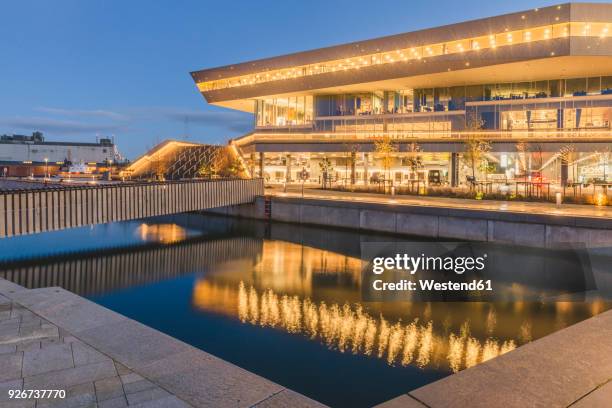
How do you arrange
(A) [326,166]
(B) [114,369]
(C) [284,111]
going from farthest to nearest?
(C) [284,111]
(A) [326,166]
(B) [114,369]

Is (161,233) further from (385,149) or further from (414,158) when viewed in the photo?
(414,158)

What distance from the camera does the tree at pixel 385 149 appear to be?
148 ft

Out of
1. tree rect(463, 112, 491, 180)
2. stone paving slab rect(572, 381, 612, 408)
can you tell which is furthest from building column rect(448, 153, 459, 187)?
stone paving slab rect(572, 381, 612, 408)

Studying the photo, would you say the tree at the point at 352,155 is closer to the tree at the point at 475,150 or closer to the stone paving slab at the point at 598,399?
the tree at the point at 475,150

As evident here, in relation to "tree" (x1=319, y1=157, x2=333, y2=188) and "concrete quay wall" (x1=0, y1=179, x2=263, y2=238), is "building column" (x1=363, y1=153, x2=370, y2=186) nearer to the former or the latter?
"tree" (x1=319, y1=157, x2=333, y2=188)

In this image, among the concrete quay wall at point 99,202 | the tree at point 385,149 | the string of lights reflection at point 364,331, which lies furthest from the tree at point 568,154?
the string of lights reflection at point 364,331

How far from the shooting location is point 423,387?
604cm

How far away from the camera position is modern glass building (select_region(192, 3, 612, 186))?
40.2m

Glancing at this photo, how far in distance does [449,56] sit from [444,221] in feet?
86.3

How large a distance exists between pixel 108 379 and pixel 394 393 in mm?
4741

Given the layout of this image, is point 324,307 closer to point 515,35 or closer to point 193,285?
point 193,285
